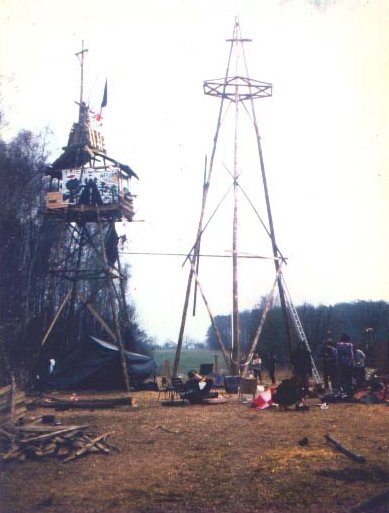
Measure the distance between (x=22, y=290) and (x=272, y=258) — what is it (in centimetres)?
1610

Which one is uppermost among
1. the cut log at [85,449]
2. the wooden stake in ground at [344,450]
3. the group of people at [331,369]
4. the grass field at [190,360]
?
the group of people at [331,369]

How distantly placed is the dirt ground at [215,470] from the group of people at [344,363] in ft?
8.94

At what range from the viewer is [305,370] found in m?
14.9

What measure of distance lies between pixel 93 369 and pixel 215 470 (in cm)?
1409

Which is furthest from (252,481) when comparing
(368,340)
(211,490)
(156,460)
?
(368,340)

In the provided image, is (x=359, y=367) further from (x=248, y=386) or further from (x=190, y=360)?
(x=190, y=360)

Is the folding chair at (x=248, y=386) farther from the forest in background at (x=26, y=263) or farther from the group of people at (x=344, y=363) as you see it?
the forest in background at (x=26, y=263)

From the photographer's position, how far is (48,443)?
9781 mm

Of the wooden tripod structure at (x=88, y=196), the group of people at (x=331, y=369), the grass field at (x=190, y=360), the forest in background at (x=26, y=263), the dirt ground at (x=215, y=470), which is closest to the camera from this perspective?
the dirt ground at (x=215, y=470)

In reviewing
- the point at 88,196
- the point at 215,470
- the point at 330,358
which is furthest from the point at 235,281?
the point at 215,470

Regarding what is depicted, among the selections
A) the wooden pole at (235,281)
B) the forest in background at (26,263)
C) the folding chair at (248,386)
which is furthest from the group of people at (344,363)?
the forest in background at (26,263)

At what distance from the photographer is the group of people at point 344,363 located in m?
15.2

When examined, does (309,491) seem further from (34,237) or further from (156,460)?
(34,237)

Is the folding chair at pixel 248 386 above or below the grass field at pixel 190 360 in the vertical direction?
above
